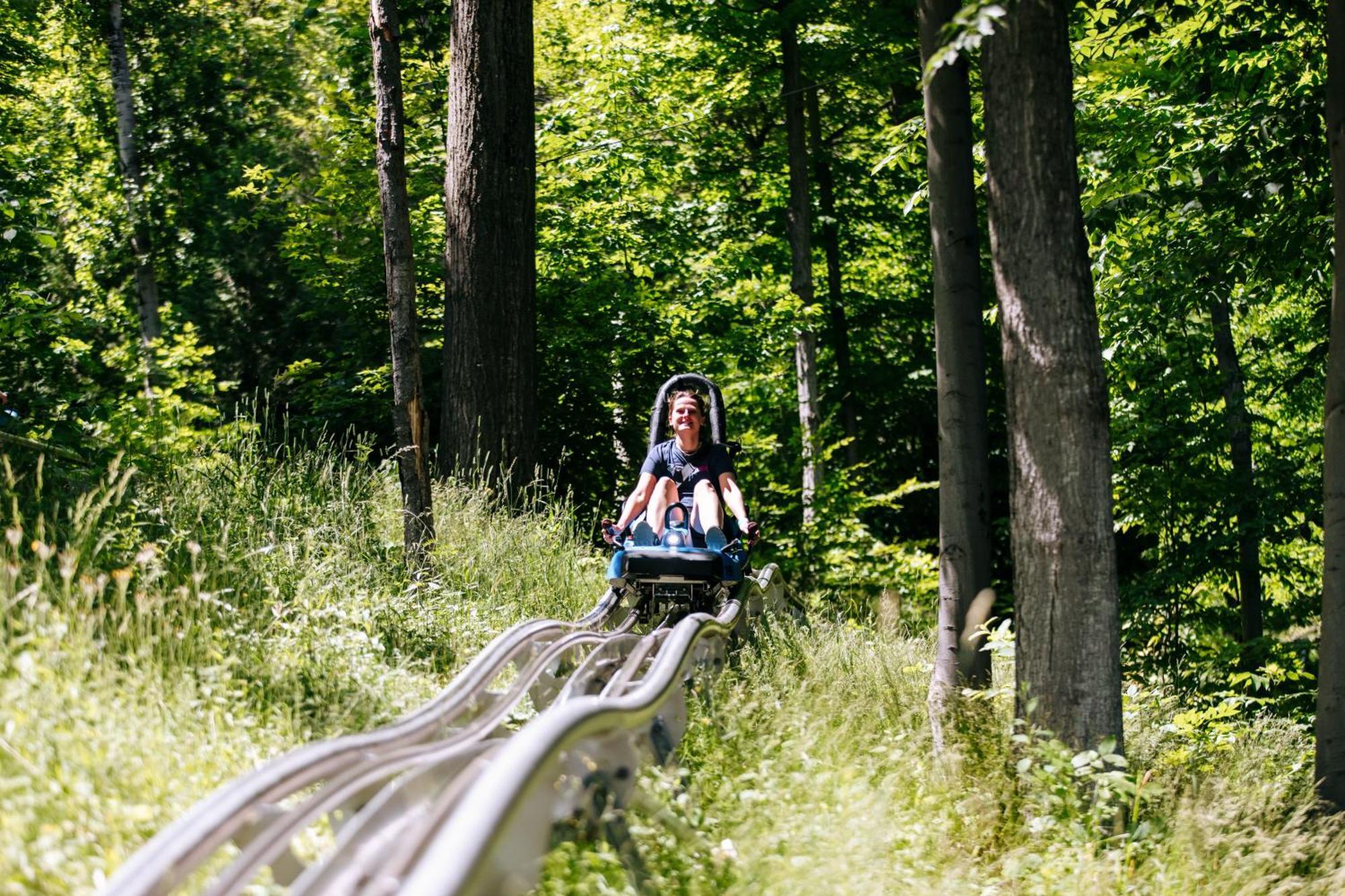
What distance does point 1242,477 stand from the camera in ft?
37.3

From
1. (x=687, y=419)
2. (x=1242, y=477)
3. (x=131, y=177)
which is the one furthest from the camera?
(x=131, y=177)

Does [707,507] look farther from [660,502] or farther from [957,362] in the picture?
[957,362]

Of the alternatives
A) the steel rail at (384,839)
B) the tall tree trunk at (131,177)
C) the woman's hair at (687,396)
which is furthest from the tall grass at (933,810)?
the tall tree trunk at (131,177)

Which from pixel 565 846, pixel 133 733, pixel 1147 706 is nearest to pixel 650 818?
pixel 565 846

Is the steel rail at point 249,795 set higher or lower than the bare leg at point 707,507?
lower

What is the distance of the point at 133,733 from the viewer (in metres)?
3.74

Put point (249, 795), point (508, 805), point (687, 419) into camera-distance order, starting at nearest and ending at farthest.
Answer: point (508, 805) < point (249, 795) < point (687, 419)

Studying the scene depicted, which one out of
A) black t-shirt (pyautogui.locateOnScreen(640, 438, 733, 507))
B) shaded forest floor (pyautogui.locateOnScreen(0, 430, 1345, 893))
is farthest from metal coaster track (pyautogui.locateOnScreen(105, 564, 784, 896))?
black t-shirt (pyautogui.locateOnScreen(640, 438, 733, 507))

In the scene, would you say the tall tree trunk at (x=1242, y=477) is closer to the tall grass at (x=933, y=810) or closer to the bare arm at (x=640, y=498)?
the tall grass at (x=933, y=810)

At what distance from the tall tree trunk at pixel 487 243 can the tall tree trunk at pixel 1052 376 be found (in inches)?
227

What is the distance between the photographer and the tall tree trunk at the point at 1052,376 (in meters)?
5.54

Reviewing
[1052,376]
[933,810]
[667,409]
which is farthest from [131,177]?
[933,810]

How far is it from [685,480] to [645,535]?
2.06 feet

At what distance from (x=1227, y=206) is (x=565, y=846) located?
6.93 meters
